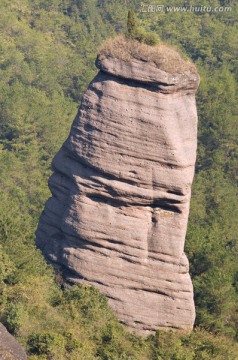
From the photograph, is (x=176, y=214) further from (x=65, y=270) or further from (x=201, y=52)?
(x=201, y=52)

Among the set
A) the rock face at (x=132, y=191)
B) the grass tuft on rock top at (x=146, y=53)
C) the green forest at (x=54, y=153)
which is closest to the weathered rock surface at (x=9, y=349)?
the green forest at (x=54, y=153)

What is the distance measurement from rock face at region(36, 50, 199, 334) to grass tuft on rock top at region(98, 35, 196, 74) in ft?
0.96

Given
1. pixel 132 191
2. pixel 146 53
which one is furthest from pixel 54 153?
pixel 146 53

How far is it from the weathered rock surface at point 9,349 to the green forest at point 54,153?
2.06 metres

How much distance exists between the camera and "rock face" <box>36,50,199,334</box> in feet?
110

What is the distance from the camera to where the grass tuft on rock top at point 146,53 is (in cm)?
3341

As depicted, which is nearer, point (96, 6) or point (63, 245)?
point (63, 245)

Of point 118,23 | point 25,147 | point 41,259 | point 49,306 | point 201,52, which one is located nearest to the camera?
point 49,306

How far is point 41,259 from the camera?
35562 mm

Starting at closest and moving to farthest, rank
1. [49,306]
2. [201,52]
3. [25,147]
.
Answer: [49,306] → [25,147] → [201,52]

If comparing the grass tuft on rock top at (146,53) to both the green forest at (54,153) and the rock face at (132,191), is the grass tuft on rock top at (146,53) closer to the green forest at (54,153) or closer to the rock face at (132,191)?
the rock face at (132,191)

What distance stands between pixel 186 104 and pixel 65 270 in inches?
350

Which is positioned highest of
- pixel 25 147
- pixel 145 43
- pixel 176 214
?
pixel 145 43

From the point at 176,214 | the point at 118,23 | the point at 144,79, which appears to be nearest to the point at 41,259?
the point at 176,214
